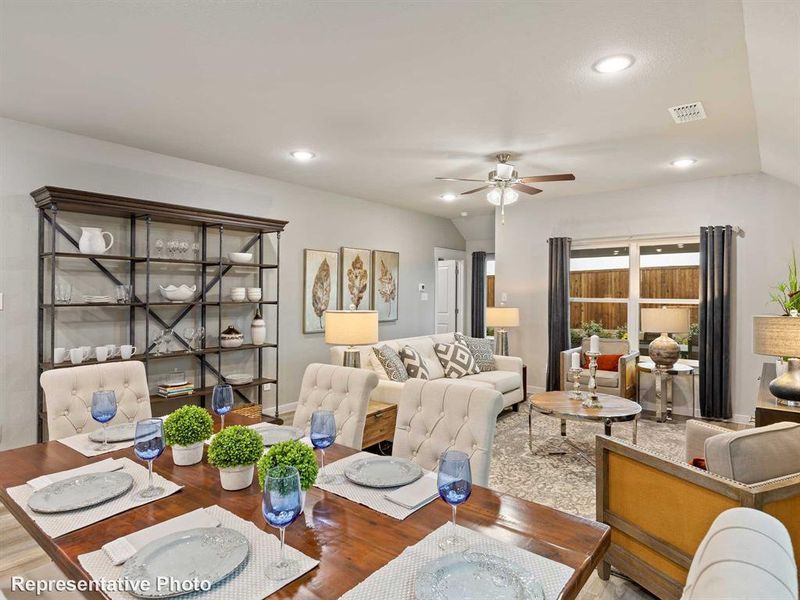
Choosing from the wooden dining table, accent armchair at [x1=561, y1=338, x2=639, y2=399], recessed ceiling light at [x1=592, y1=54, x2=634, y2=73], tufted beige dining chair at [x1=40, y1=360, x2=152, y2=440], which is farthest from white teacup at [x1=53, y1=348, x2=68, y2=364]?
accent armchair at [x1=561, y1=338, x2=639, y2=399]

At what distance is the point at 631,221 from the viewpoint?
568cm

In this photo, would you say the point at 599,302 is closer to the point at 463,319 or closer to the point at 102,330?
the point at 463,319

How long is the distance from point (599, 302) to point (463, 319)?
260 centimetres

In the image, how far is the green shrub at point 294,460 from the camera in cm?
126

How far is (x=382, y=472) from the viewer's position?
5.10ft

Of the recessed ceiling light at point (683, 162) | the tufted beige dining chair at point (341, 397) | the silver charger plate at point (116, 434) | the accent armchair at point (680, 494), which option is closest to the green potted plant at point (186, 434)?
Result: the silver charger plate at point (116, 434)

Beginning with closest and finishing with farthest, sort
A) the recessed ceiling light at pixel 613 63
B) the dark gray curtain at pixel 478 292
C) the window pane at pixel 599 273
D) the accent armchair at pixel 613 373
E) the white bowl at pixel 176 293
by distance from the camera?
1. the recessed ceiling light at pixel 613 63
2. the white bowl at pixel 176 293
3. the accent armchair at pixel 613 373
4. the window pane at pixel 599 273
5. the dark gray curtain at pixel 478 292

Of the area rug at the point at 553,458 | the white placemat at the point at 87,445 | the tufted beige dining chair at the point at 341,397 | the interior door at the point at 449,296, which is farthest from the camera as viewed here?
the interior door at the point at 449,296

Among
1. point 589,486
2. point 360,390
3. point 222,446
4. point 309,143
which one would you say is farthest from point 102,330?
point 589,486

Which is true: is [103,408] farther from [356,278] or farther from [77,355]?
[356,278]

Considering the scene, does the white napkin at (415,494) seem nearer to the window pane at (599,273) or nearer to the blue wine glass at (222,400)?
the blue wine glass at (222,400)

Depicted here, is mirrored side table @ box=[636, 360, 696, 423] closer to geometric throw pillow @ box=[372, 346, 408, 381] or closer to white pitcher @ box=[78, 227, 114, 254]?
geometric throw pillow @ box=[372, 346, 408, 381]

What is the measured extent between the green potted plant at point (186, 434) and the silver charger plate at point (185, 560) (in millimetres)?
A: 527

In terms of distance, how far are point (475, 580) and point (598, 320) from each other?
18.6 feet
